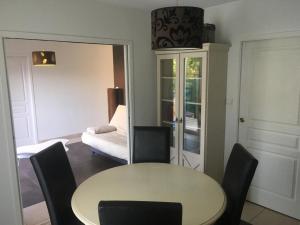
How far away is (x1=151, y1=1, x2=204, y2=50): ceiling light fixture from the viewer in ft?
5.36

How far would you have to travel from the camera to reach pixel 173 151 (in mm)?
3566

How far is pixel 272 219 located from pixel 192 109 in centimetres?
151

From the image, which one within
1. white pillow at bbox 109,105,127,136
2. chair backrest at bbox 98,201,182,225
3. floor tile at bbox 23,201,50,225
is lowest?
floor tile at bbox 23,201,50,225

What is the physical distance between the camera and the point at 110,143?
4258 mm

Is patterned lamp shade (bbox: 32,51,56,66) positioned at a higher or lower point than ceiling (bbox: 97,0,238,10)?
lower

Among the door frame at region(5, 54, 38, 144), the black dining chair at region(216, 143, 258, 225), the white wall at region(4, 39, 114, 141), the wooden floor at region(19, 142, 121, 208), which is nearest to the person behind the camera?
the black dining chair at region(216, 143, 258, 225)

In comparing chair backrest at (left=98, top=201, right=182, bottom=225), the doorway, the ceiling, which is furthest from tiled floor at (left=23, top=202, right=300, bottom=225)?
the ceiling

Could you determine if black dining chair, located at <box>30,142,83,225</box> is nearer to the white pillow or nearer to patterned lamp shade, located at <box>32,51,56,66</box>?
the white pillow

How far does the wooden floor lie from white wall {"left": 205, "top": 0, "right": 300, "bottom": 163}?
6.97 feet

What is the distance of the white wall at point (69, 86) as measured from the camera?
19.0 ft

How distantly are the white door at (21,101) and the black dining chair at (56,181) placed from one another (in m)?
3.92

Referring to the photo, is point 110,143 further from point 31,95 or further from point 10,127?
point 31,95

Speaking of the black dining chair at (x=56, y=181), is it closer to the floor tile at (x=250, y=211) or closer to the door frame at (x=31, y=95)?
the floor tile at (x=250, y=211)

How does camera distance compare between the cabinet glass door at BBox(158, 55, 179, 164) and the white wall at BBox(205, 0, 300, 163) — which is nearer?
the white wall at BBox(205, 0, 300, 163)
